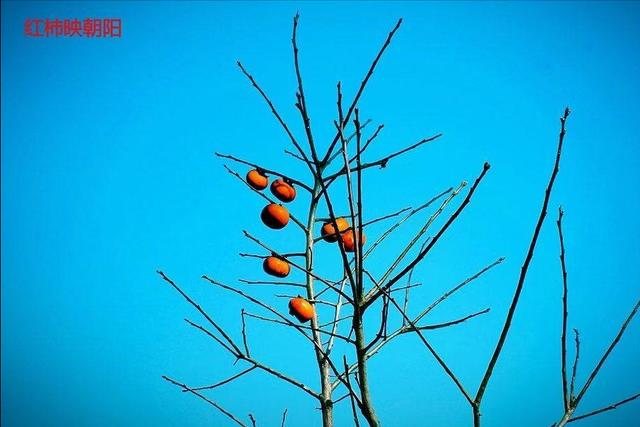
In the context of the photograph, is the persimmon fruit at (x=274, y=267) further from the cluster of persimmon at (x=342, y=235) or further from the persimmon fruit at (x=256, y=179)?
the persimmon fruit at (x=256, y=179)

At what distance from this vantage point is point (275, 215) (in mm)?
2447

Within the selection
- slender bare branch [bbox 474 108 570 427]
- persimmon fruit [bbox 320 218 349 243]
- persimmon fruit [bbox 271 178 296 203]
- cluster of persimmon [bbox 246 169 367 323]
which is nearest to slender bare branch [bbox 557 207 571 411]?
slender bare branch [bbox 474 108 570 427]

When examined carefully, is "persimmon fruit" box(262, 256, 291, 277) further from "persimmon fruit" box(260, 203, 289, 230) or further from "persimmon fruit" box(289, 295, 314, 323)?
"persimmon fruit" box(289, 295, 314, 323)

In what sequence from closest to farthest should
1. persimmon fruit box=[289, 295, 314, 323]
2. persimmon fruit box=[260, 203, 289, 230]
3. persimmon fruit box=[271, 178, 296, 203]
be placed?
1. persimmon fruit box=[289, 295, 314, 323]
2. persimmon fruit box=[260, 203, 289, 230]
3. persimmon fruit box=[271, 178, 296, 203]

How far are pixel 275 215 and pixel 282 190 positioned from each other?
1.04 feet

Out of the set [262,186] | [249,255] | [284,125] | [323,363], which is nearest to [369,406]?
[323,363]

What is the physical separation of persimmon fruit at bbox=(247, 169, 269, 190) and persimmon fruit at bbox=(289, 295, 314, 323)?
957 millimetres

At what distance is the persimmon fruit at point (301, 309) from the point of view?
206cm

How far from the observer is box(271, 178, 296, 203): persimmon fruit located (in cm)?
272

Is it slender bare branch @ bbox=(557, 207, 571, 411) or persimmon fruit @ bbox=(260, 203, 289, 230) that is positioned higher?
persimmon fruit @ bbox=(260, 203, 289, 230)

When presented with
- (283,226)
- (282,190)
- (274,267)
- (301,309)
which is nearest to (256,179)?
(282,190)

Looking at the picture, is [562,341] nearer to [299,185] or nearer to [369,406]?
[369,406]

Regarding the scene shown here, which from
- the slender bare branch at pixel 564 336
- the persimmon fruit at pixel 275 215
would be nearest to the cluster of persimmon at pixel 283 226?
the persimmon fruit at pixel 275 215

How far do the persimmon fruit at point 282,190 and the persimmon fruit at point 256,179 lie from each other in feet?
0.25
